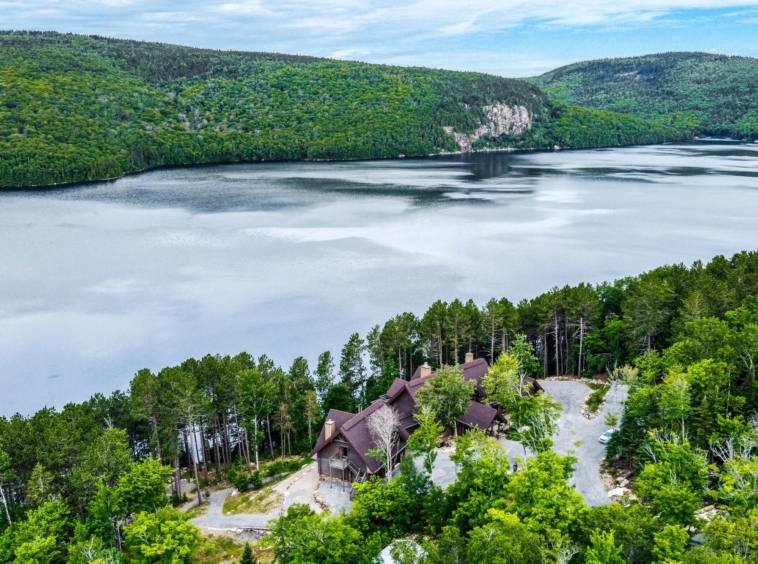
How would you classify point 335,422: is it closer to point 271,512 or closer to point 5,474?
point 271,512

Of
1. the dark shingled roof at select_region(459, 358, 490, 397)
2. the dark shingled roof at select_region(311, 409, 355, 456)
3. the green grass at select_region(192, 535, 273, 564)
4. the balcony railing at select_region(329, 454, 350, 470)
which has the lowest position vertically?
the green grass at select_region(192, 535, 273, 564)

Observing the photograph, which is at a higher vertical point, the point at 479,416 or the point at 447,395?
the point at 447,395

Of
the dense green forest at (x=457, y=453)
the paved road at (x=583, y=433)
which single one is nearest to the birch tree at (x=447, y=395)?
the dense green forest at (x=457, y=453)

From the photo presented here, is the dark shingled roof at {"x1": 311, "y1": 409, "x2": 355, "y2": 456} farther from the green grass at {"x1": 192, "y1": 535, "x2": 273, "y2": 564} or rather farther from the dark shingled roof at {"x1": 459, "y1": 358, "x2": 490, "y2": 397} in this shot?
the dark shingled roof at {"x1": 459, "y1": 358, "x2": 490, "y2": 397}

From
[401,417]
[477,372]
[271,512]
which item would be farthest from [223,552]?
[477,372]

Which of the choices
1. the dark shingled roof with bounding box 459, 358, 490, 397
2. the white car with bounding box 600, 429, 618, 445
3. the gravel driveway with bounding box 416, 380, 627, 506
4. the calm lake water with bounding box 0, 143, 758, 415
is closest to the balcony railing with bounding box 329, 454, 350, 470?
the gravel driveway with bounding box 416, 380, 627, 506

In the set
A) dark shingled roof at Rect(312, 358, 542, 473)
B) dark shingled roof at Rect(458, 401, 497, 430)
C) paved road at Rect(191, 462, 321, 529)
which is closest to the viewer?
paved road at Rect(191, 462, 321, 529)

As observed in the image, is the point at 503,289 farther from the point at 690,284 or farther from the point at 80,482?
the point at 80,482
